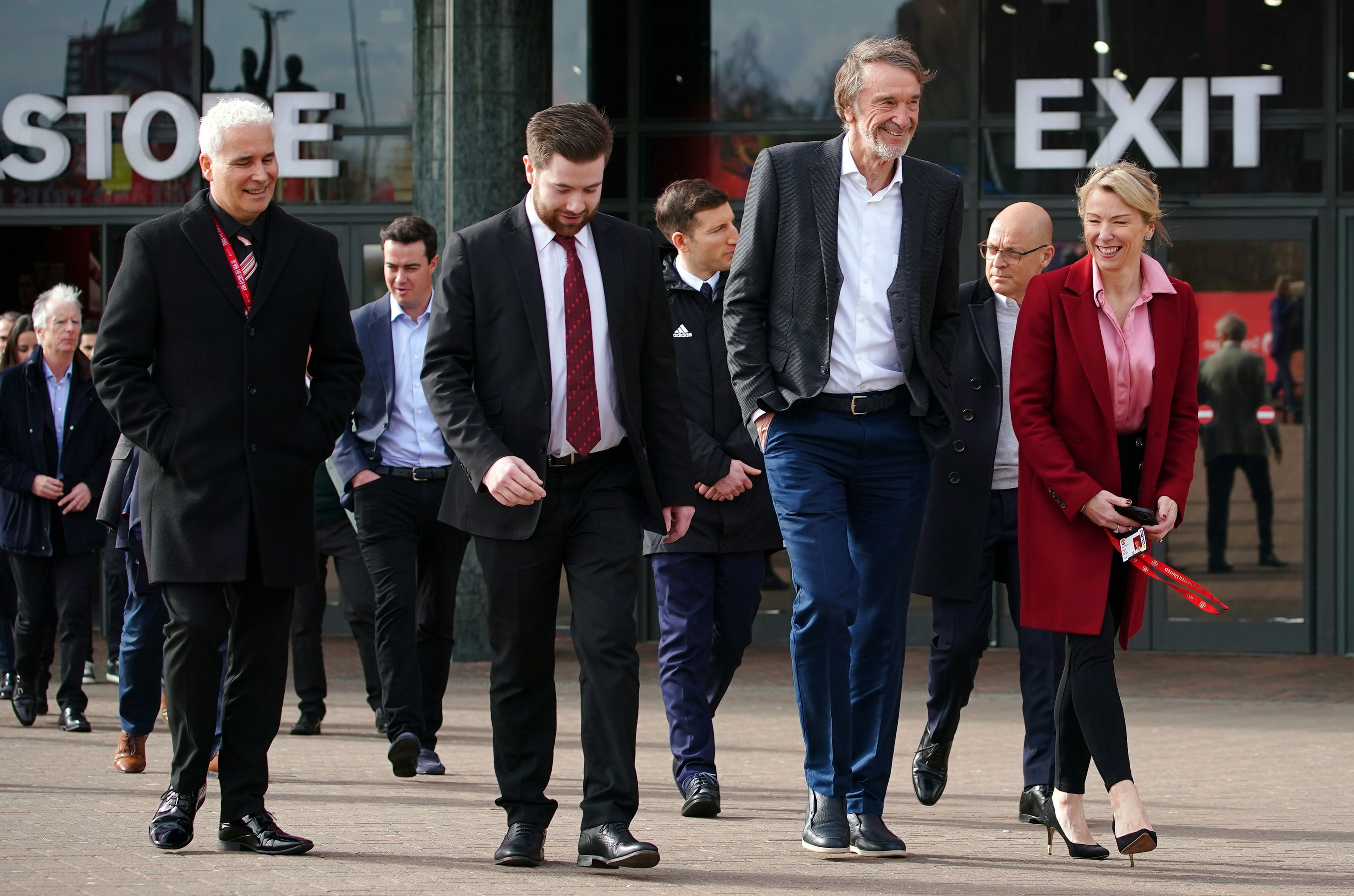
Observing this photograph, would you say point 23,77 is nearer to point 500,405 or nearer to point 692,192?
point 692,192

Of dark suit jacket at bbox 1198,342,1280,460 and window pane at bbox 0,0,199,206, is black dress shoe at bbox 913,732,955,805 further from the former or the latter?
window pane at bbox 0,0,199,206

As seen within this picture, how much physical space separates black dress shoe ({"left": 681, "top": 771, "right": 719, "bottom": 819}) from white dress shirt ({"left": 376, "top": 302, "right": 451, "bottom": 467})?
186 cm

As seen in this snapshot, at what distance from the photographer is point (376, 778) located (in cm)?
676

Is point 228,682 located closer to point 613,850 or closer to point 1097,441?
point 613,850

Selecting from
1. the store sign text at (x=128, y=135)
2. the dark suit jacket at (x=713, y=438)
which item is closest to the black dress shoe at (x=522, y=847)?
the dark suit jacket at (x=713, y=438)

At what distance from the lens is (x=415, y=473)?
706 cm

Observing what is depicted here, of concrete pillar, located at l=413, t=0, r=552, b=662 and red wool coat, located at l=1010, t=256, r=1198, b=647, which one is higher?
concrete pillar, located at l=413, t=0, r=552, b=662

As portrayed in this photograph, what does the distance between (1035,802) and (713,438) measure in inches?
65.5

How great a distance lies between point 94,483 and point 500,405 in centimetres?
476

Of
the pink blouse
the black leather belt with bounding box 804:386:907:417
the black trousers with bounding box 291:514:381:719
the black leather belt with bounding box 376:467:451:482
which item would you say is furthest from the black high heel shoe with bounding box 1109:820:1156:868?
the black trousers with bounding box 291:514:381:719

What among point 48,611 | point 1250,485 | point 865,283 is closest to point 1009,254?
point 865,283

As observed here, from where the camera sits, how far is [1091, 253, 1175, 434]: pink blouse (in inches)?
198

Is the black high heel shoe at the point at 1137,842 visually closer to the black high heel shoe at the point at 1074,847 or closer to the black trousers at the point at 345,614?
the black high heel shoe at the point at 1074,847

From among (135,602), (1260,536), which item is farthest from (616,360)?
(1260,536)
